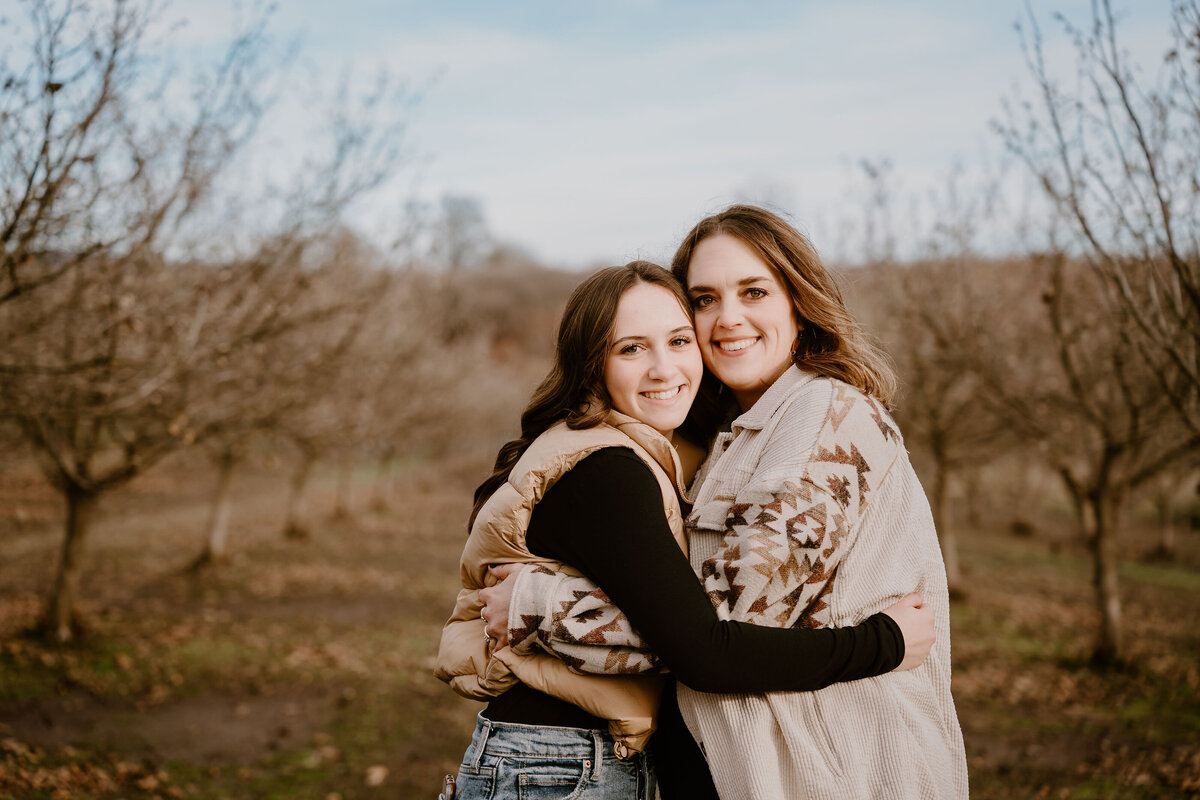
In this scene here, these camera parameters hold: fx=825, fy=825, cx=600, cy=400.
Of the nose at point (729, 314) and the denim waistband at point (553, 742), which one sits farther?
the nose at point (729, 314)

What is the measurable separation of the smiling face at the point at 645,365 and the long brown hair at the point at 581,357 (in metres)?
0.03

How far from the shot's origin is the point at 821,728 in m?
2.09

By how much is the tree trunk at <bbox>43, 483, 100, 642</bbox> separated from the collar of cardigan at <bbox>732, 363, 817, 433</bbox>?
7880 mm

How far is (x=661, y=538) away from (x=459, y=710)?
21.1ft

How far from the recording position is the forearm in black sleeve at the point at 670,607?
1.97 m

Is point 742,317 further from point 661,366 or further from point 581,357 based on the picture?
point 581,357

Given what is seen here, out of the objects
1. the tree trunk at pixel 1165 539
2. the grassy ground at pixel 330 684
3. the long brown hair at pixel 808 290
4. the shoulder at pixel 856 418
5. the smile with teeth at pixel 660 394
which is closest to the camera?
the shoulder at pixel 856 418

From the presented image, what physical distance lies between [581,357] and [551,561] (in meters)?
0.61

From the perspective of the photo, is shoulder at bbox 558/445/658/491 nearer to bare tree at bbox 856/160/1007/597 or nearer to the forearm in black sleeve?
the forearm in black sleeve

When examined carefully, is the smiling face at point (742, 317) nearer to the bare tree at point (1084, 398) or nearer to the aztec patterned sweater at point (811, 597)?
the aztec patterned sweater at point (811, 597)

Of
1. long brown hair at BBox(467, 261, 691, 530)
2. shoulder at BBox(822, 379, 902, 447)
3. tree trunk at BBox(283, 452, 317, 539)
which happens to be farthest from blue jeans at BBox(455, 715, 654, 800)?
tree trunk at BBox(283, 452, 317, 539)

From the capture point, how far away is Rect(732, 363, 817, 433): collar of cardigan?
232 centimetres

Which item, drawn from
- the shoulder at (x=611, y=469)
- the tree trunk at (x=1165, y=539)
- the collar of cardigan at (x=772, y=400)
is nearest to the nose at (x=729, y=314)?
the collar of cardigan at (x=772, y=400)

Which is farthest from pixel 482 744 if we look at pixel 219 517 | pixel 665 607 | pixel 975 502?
pixel 975 502
